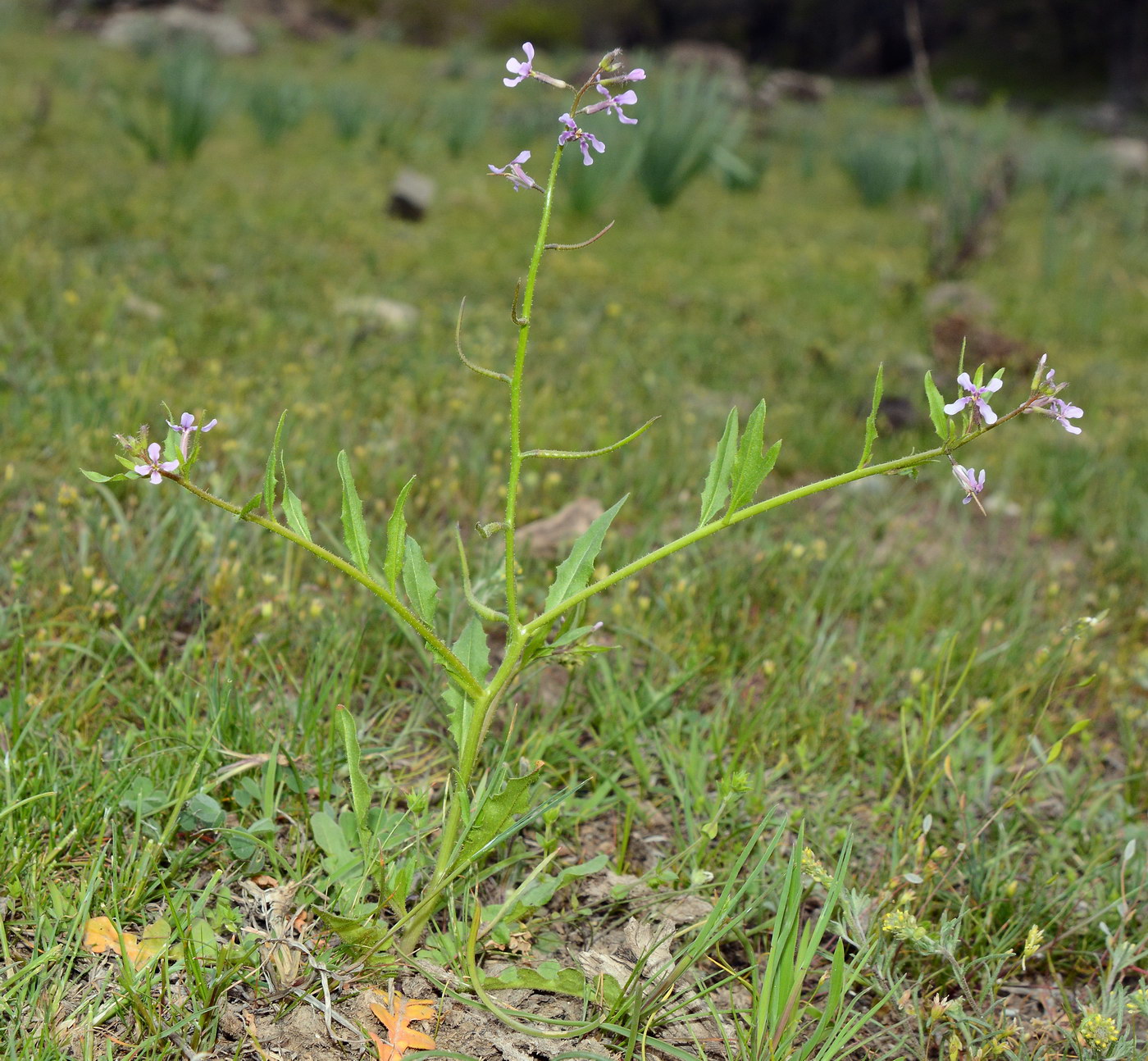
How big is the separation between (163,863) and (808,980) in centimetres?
94

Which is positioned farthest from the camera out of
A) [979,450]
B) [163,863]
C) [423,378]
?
[979,450]

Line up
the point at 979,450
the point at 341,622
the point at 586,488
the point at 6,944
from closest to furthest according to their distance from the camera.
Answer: the point at 6,944 → the point at 341,622 → the point at 586,488 → the point at 979,450

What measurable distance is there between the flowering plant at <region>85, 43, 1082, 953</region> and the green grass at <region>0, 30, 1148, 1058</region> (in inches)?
5.3

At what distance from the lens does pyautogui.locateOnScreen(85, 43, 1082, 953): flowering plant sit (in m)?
1.08

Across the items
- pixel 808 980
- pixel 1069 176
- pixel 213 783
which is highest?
pixel 1069 176

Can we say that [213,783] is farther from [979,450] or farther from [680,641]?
[979,450]

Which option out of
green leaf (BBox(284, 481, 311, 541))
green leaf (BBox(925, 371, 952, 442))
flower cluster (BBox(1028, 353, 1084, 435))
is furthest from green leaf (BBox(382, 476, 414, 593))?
flower cluster (BBox(1028, 353, 1084, 435))

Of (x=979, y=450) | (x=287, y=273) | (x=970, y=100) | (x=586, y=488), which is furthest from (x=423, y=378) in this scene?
(x=970, y=100)

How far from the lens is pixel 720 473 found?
48.7 inches

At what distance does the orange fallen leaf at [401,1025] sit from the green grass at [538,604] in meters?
0.10

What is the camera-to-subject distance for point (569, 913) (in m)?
1.41

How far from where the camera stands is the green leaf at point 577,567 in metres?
1.29

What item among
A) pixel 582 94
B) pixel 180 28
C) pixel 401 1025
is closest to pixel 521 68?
pixel 582 94

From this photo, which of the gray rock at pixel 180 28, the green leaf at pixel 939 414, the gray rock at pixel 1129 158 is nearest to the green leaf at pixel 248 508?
the green leaf at pixel 939 414
